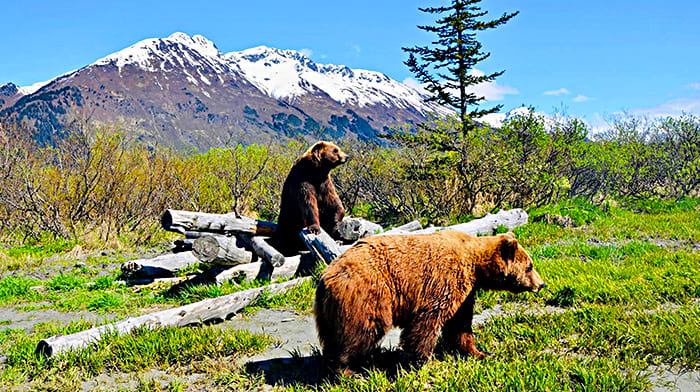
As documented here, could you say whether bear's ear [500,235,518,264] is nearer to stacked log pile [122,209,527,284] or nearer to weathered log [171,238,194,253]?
stacked log pile [122,209,527,284]

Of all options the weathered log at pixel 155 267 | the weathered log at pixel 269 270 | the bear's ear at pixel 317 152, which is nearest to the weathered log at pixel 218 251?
the weathered log at pixel 269 270

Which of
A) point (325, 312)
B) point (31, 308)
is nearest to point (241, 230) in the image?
point (31, 308)

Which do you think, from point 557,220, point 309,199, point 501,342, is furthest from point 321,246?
point 557,220

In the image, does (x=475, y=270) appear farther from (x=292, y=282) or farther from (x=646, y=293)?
(x=292, y=282)

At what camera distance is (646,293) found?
5570 mm

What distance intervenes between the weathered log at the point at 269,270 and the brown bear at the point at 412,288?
12.5 feet

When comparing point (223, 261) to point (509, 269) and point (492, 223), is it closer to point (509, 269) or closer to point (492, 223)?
point (509, 269)

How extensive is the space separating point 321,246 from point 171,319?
273cm

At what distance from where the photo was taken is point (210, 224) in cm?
800

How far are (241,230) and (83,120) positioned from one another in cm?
809

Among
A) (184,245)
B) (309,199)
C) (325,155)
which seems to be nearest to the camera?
(309,199)

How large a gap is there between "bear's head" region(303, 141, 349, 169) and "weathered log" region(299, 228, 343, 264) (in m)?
1.28

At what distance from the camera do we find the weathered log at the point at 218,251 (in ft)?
23.2

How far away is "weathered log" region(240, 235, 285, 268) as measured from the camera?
7445 mm
